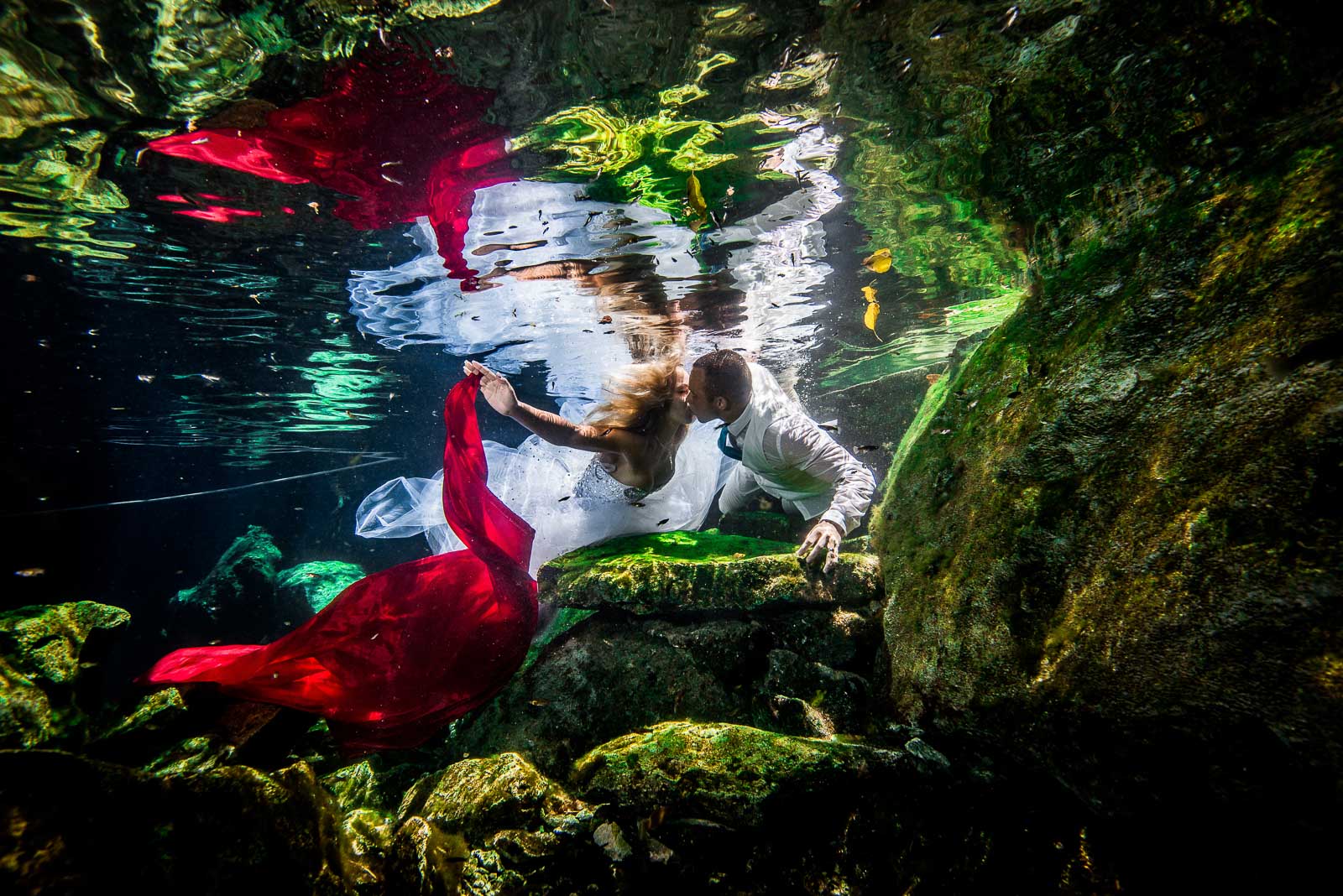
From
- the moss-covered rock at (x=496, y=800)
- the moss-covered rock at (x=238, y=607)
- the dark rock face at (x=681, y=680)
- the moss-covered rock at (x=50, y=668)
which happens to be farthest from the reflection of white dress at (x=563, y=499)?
the moss-covered rock at (x=238, y=607)

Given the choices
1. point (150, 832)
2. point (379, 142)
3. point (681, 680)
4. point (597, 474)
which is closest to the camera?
point (150, 832)

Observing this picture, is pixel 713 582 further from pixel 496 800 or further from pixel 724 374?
pixel 724 374

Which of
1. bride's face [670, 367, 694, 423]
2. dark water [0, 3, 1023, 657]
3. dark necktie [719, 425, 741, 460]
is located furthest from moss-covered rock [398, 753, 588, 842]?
dark water [0, 3, 1023, 657]

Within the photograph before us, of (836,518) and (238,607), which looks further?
(238,607)

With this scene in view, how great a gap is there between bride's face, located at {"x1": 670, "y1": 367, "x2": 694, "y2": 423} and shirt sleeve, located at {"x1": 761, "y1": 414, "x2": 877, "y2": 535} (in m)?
1.22

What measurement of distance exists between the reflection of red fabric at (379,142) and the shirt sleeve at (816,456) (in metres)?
5.18

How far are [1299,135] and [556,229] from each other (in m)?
7.85

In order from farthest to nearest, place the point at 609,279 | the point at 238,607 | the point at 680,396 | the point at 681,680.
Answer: the point at 238,607, the point at 609,279, the point at 680,396, the point at 681,680

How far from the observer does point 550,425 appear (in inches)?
238

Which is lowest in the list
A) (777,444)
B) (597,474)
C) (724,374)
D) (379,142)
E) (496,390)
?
(597,474)

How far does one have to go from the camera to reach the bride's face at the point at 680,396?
6.51 meters

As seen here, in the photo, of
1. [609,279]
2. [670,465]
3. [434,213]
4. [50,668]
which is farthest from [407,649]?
[609,279]

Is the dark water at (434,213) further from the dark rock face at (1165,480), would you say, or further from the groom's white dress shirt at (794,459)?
the groom's white dress shirt at (794,459)

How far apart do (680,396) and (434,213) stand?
4.69m
